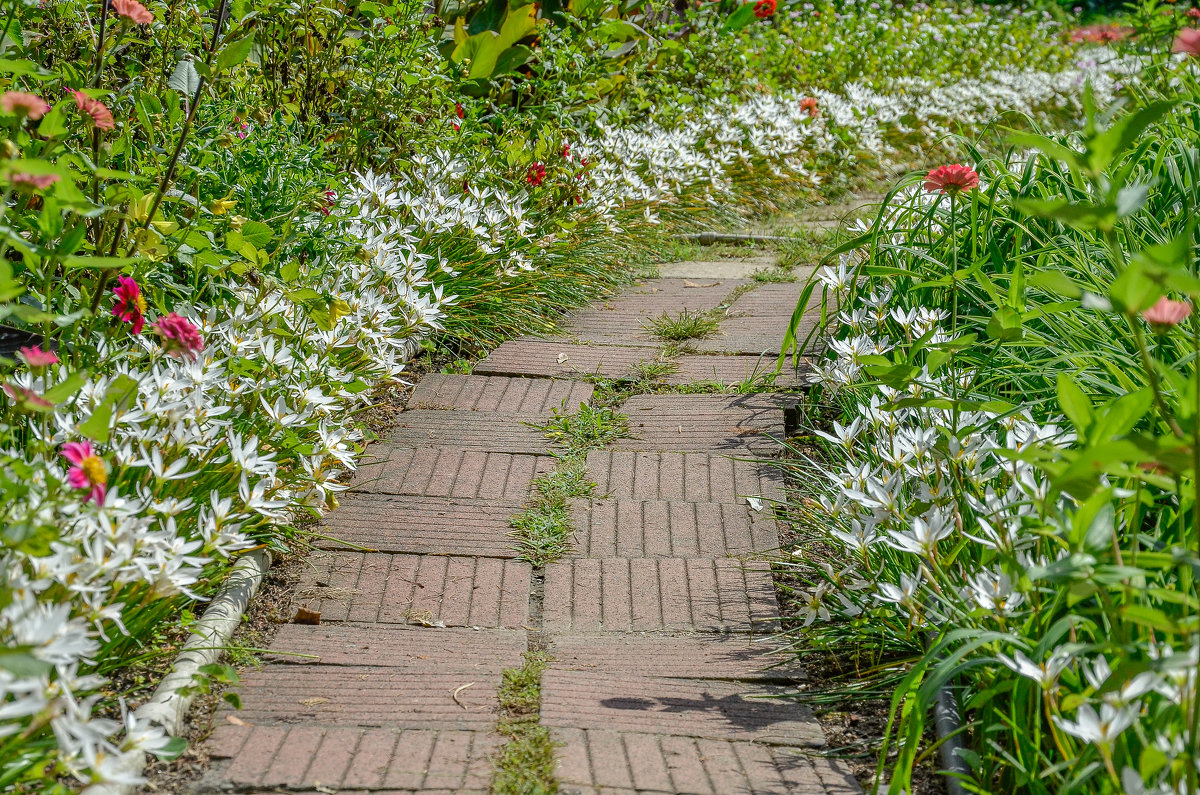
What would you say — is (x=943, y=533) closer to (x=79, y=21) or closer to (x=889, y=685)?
(x=889, y=685)

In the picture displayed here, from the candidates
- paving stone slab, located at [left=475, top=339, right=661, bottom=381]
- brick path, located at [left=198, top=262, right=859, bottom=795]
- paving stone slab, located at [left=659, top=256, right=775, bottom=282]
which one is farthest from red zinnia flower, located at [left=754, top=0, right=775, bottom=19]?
brick path, located at [left=198, top=262, right=859, bottom=795]

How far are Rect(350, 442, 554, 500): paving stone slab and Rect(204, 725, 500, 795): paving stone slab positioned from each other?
0.98 meters

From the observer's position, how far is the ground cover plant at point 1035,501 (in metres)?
1.24

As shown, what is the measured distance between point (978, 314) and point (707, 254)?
2.30 m

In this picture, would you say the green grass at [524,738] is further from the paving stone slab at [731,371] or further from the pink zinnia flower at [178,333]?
the paving stone slab at [731,371]

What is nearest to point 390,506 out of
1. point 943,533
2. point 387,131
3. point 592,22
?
point 943,533

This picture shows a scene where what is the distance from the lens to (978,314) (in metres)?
2.89

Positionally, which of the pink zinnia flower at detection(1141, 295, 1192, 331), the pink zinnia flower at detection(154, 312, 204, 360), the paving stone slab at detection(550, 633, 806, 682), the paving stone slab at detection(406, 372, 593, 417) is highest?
the pink zinnia flower at detection(1141, 295, 1192, 331)

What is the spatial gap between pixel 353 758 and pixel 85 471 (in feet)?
2.08

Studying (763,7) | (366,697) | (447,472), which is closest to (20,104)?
(366,697)

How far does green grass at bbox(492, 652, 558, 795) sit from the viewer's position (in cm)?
161

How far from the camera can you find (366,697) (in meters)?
1.86

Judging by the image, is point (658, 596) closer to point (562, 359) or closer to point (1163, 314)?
point (1163, 314)

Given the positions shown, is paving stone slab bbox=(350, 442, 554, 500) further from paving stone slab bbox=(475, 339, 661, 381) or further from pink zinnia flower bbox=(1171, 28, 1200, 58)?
Answer: pink zinnia flower bbox=(1171, 28, 1200, 58)
